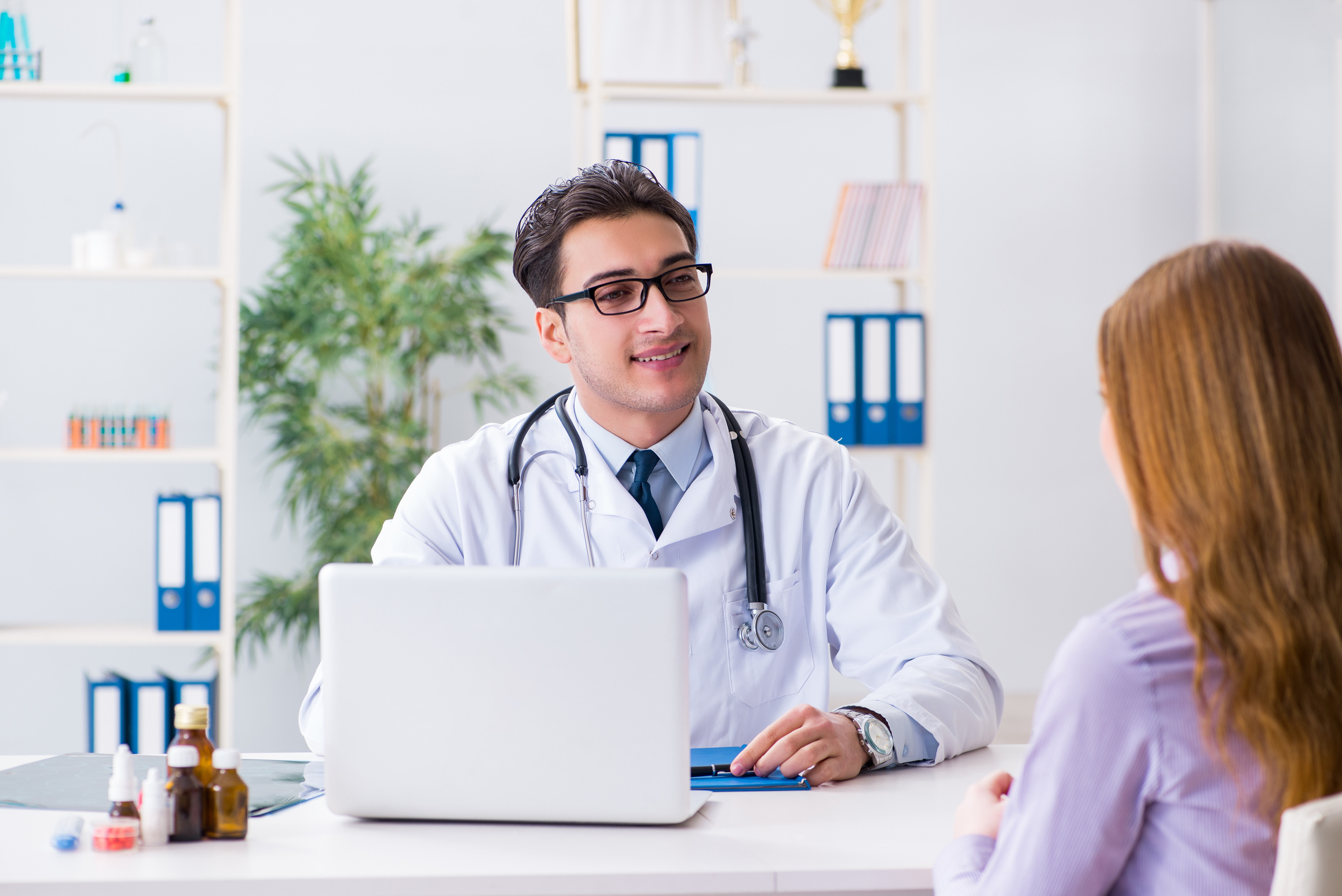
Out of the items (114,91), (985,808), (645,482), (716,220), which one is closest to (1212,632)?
(985,808)

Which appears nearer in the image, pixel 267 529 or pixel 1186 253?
pixel 1186 253

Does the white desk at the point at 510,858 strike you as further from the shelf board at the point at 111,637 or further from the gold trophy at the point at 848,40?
the gold trophy at the point at 848,40

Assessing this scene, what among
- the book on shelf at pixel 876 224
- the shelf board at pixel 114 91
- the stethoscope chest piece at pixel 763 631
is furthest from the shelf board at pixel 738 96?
the stethoscope chest piece at pixel 763 631

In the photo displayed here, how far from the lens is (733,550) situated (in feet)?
5.73

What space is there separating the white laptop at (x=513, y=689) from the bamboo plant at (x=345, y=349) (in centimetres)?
249

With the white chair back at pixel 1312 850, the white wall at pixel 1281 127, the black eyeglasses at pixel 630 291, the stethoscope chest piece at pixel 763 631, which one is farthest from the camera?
the white wall at pixel 1281 127

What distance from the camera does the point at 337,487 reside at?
363cm

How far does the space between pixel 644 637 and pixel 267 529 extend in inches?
125

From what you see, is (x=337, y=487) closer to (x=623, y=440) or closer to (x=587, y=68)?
(x=587, y=68)

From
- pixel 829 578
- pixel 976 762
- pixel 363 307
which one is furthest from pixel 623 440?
pixel 363 307

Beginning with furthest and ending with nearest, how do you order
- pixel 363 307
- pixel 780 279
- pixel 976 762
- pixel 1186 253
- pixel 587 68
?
pixel 780 279 < pixel 363 307 < pixel 587 68 < pixel 976 762 < pixel 1186 253

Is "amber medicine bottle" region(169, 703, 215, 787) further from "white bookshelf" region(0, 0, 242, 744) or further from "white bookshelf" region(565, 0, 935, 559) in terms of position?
"white bookshelf" region(565, 0, 935, 559)

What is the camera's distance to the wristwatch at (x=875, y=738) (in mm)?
1374

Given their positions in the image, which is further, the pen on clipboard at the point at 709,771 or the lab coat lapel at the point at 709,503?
the lab coat lapel at the point at 709,503
